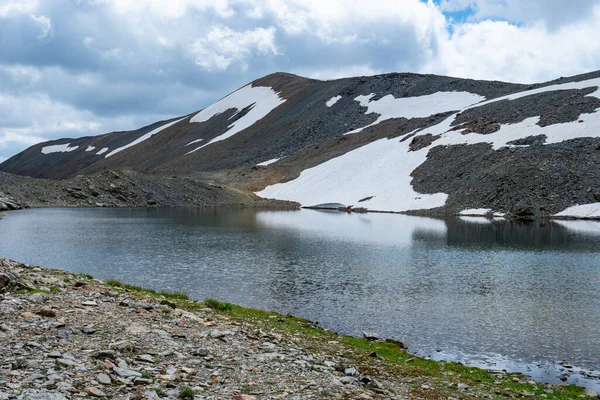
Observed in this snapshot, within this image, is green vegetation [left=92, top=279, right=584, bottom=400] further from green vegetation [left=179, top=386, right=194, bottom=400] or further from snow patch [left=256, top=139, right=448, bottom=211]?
snow patch [left=256, top=139, right=448, bottom=211]

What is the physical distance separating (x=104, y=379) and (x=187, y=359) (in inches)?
102

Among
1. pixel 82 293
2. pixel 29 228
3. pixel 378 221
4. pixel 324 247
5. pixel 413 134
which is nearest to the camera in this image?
pixel 82 293

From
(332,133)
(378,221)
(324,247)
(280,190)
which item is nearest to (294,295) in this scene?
(324,247)

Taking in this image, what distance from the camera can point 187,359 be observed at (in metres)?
13.1

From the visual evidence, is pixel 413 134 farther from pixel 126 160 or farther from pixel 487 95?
pixel 126 160

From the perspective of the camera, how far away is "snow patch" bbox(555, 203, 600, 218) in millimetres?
72125

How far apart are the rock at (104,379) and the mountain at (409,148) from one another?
243 feet

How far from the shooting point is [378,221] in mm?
74562

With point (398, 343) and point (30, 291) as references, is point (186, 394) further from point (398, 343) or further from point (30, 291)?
point (398, 343)

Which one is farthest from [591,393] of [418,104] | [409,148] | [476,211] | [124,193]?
[418,104]

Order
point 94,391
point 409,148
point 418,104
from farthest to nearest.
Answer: point 418,104
point 409,148
point 94,391

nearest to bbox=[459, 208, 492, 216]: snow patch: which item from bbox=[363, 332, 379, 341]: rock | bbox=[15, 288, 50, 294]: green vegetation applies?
bbox=[363, 332, 379, 341]: rock

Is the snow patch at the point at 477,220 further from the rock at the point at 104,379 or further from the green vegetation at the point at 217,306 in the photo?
the rock at the point at 104,379

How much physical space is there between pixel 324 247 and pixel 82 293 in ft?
94.5
